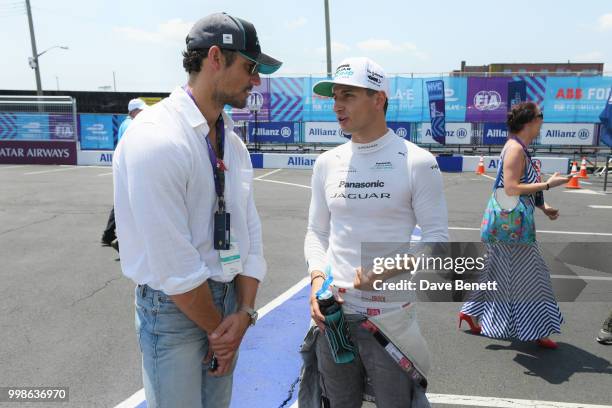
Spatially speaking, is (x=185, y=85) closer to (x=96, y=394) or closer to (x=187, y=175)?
(x=187, y=175)

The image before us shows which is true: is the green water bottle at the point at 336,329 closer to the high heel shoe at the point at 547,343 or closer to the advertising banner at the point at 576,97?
Answer: the high heel shoe at the point at 547,343

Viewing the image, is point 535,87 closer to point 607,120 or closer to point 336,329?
point 607,120

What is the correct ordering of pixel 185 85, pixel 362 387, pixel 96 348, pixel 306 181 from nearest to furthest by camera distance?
pixel 185 85, pixel 362 387, pixel 96 348, pixel 306 181

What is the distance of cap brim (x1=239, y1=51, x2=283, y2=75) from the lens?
178 centimetres

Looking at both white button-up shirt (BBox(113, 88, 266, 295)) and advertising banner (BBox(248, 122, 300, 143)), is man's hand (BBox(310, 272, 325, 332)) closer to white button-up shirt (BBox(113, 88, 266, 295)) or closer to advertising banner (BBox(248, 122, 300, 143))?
white button-up shirt (BBox(113, 88, 266, 295))

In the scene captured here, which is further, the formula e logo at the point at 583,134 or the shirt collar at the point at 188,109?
the formula e logo at the point at 583,134

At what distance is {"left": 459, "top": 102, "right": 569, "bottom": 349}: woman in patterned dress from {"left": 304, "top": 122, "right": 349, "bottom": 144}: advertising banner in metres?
17.2

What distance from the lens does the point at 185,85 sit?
184 centimetres

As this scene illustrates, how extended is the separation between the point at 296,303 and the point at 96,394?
213cm

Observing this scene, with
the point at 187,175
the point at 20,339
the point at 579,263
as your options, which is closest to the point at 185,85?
the point at 187,175

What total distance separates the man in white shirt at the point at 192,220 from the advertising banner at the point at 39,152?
65.6 feet

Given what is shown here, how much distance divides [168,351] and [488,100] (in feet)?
67.6

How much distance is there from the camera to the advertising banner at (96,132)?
71.7 ft

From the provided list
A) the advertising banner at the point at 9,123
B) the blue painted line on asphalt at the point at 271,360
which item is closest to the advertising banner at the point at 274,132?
the advertising banner at the point at 9,123
